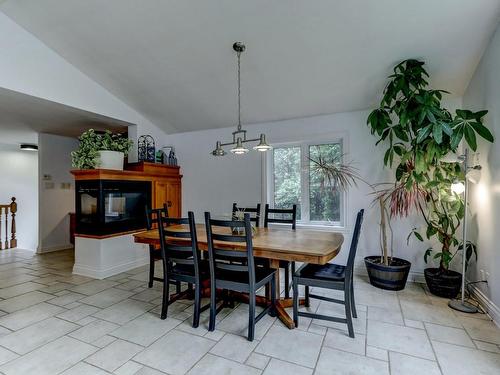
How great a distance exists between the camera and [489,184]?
8.87ft

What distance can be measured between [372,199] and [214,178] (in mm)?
2589

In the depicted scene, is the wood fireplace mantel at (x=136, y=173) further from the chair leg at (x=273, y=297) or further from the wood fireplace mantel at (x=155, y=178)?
the chair leg at (x=273, y=297)

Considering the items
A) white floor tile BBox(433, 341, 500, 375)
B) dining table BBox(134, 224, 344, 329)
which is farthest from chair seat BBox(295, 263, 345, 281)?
white floor tile BBox(433, 341, 500, 375)

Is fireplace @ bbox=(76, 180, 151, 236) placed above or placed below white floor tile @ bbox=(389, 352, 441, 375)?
above

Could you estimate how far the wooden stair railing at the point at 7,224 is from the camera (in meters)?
6.07

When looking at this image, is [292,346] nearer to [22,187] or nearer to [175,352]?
[175,352]

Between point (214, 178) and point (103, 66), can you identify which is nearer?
point (103, 66)

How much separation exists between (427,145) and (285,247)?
1940 mm

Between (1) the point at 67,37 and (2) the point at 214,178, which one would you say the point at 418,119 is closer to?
(2) the point at 214,178

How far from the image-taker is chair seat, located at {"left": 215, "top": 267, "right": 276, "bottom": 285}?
2.40 metres

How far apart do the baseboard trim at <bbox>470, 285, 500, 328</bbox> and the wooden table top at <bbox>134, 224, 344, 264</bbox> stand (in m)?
1.49

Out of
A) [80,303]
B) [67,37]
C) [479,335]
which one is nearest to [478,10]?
[479,335]

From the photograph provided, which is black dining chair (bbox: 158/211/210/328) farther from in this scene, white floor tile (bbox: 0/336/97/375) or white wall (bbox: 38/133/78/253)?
white wall (bbox: 38/133/78/253)

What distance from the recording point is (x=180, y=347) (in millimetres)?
2182
